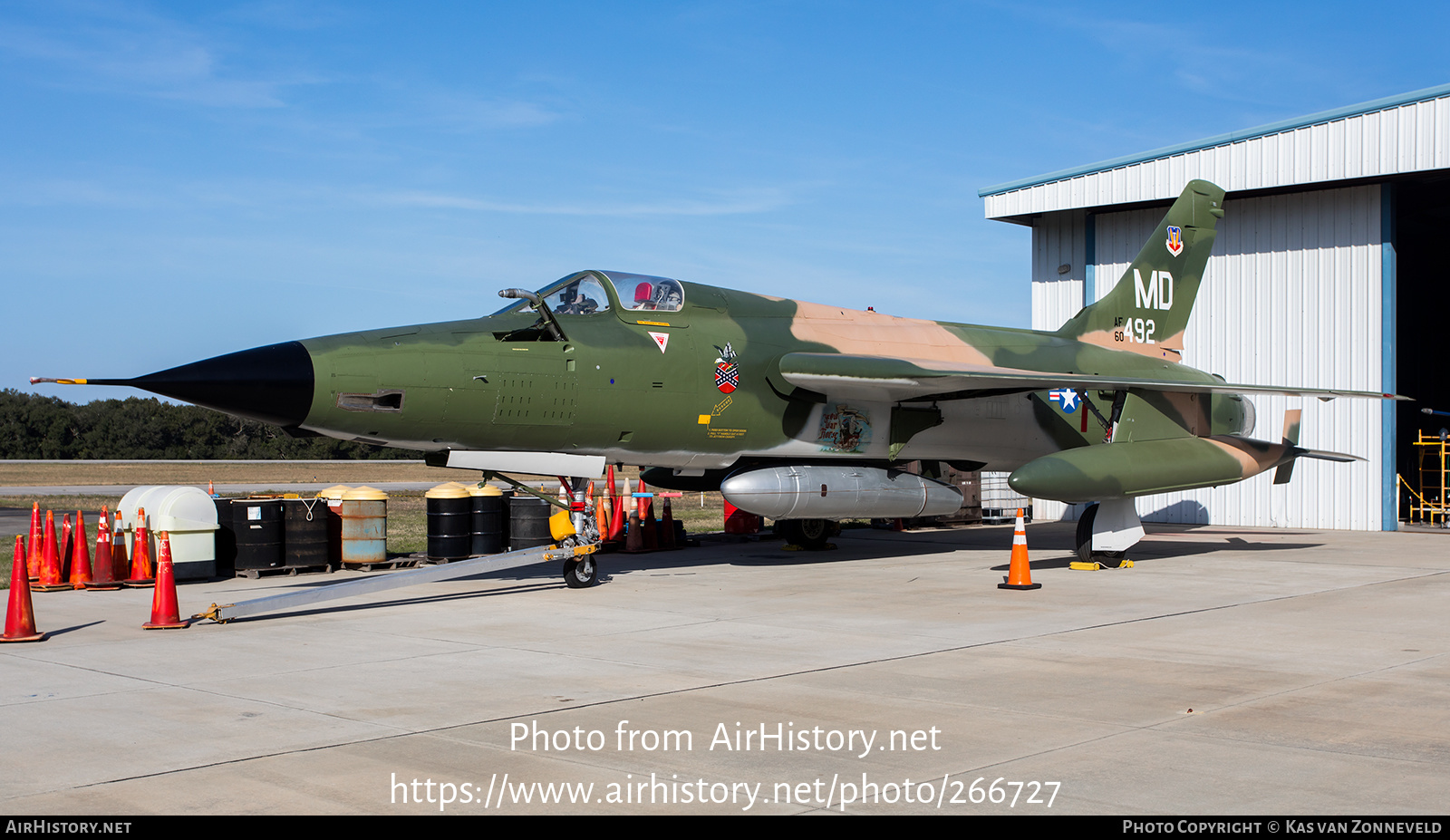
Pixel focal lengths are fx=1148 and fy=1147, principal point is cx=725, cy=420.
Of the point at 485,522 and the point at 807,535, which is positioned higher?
the point at 485,522

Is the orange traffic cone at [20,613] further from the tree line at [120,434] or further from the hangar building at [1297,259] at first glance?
the tree line at [120,434]

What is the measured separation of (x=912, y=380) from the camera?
13297 millimetres

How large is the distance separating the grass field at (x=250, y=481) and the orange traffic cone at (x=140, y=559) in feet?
5.29

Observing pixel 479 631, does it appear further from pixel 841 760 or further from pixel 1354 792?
pixel 1354 792

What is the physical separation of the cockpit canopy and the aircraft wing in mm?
1582

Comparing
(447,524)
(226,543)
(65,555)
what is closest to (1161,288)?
(447,524)

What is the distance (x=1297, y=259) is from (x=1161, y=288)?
19.3ft

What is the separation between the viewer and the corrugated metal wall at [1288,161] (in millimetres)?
19188

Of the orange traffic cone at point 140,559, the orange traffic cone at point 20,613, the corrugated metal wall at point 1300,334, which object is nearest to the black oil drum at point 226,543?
the orange traffic cone at point 140,559

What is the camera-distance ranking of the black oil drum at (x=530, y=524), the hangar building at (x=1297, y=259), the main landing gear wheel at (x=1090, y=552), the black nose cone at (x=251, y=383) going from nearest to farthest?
the black nose cone at (x=251, y=383), the main landing gear wheel at (x=1090, y=552), the black oil drum at (x=530, y=524), the hangar building at (x=1297, y=259)

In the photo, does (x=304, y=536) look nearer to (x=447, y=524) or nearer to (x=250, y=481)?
(x=447, y=524)

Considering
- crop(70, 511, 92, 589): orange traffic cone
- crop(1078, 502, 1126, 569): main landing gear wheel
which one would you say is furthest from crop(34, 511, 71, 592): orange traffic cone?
crop(1078, 502, 1126, 569): main landing gear wheel

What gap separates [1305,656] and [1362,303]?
1529 cm

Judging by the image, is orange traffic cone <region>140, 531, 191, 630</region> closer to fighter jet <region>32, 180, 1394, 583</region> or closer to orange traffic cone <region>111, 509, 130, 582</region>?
fighter jet <region>32, 180, 1394, 583</region>
